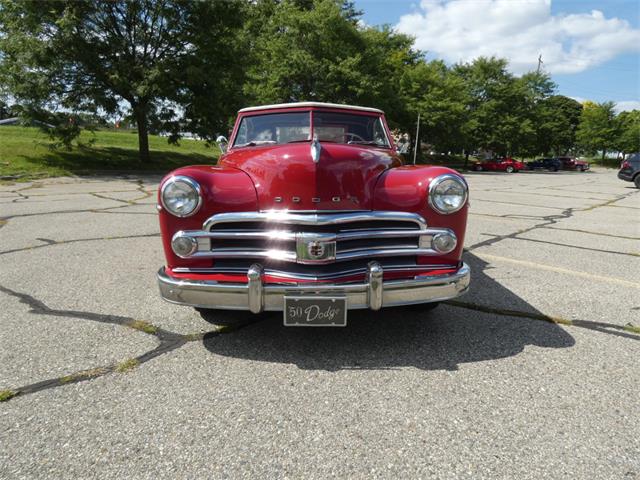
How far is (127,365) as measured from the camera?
8.57ft

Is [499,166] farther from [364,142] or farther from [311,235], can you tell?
[311,235]

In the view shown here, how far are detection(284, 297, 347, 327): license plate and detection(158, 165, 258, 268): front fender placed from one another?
2.21ft

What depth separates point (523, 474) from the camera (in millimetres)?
1792

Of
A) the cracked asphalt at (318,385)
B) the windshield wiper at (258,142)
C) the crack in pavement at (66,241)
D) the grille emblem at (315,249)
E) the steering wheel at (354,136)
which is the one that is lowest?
the cracked asphalt at (318,385)

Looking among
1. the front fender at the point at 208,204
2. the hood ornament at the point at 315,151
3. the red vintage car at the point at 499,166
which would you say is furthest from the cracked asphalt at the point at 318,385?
the red vintage car at the point at 499,166

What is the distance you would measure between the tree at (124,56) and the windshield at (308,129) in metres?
13.7

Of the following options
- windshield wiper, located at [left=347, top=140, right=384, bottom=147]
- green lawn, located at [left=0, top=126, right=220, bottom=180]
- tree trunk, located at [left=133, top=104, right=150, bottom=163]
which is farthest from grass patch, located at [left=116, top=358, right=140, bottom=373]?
tree trunk, located at [left=133, top=104, right=150, bottom=163]

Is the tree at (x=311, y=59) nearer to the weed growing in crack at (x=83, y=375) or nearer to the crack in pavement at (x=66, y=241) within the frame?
the crack in pavement at (x=66, y=241)

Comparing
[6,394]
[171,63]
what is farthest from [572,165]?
[6,394]

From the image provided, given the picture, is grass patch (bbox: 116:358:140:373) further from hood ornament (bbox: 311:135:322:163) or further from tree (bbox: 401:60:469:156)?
tree (bbox: 401:60:469:156)

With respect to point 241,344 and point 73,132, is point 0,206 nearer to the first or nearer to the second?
point 241,344

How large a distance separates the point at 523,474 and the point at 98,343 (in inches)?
103

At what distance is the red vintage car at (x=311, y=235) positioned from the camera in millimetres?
2590

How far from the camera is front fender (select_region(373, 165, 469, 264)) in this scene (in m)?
2.90
